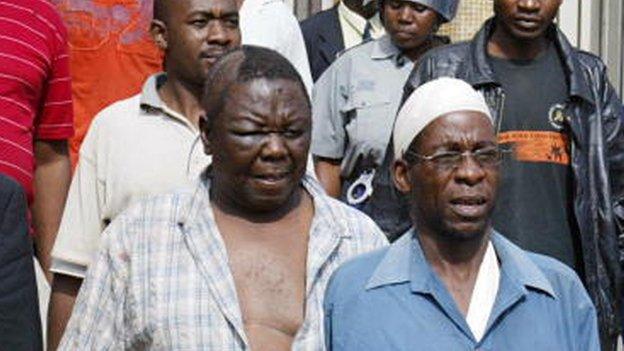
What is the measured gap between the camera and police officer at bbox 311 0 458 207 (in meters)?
7.47

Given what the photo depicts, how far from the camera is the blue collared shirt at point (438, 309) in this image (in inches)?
195

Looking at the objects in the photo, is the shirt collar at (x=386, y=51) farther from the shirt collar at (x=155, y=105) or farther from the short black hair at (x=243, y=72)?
the short black hair at (x=243, y=72)

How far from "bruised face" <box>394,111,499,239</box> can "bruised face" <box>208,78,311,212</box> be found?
361 millimetres

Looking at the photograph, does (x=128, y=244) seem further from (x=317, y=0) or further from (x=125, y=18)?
(x=317, y=0)

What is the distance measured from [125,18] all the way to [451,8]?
4.07 feet

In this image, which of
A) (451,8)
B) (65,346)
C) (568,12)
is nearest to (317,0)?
(568,12)

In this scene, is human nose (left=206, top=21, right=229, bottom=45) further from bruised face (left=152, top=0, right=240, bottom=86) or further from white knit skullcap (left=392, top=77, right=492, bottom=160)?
white knit skullcap (left=392, top=77, right=492, bottom=160)

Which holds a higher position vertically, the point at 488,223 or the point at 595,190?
the point at 488,223

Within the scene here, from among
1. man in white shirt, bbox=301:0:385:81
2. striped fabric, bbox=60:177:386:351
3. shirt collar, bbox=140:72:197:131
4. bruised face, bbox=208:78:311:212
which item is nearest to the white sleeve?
shirt collar, bbox=140:72:197:131

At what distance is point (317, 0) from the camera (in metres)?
9.63

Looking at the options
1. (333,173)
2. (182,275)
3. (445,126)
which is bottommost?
(333,173)

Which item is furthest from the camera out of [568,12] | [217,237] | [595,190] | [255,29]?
[568,12]

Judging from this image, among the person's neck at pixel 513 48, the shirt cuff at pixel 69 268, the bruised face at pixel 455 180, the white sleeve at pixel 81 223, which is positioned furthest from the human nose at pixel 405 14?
the bruised face at pixel 455 180

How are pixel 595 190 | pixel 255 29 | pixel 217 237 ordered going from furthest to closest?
pixel 255 29, pixel 595 190, pixel 217 237
